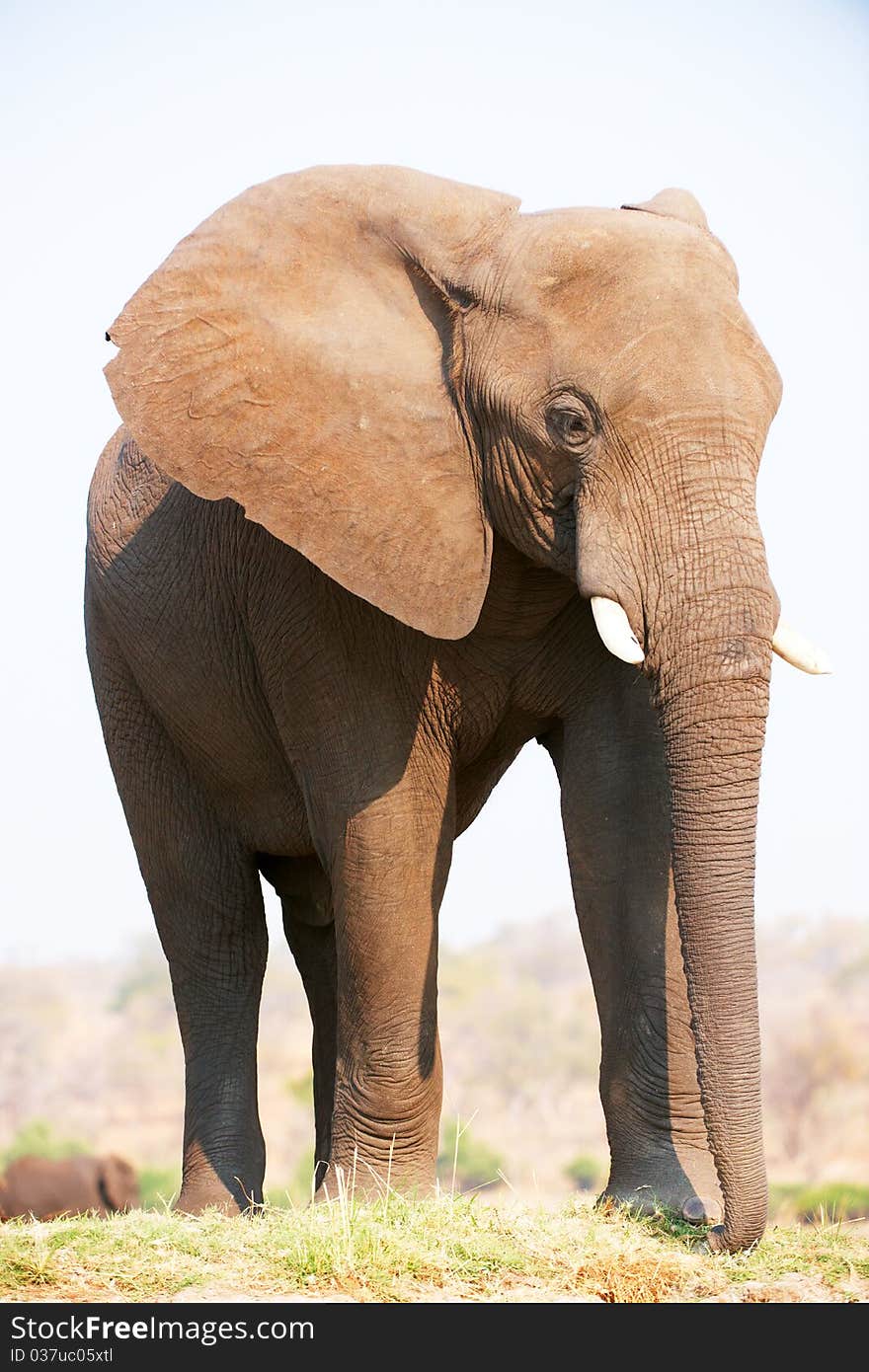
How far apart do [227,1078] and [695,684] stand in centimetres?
328

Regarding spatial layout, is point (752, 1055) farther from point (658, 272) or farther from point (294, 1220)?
point (658, 272)

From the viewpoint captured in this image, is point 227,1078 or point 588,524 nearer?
point 588,524

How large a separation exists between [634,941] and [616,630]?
1400mm

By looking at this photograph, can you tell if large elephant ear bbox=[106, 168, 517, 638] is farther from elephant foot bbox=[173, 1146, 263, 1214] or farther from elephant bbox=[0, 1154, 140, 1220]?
elephant bbox=[0, 1154, 140, 1220]

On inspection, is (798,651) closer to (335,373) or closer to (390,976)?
(335,373)

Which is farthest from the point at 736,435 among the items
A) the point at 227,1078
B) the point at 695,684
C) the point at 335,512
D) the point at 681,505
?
the point at 227,1078

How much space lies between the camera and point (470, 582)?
234 inches

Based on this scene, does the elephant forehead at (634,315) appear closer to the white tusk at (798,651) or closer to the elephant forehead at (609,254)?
the elephant forehead at (609,254)

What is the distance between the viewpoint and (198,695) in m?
7.23

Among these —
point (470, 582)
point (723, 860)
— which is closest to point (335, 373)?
point (470, 582)

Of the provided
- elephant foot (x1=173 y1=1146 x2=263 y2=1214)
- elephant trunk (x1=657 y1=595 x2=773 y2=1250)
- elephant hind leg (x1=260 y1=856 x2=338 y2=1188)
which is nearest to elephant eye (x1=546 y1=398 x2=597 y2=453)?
A: elephant trunk (x1=657 y1=595 x2=773 y2=1250)

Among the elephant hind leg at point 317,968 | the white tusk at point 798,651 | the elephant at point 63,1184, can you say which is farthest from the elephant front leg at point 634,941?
the elephant at point 63,1184

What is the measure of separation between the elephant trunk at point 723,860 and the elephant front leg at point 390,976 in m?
1.19
